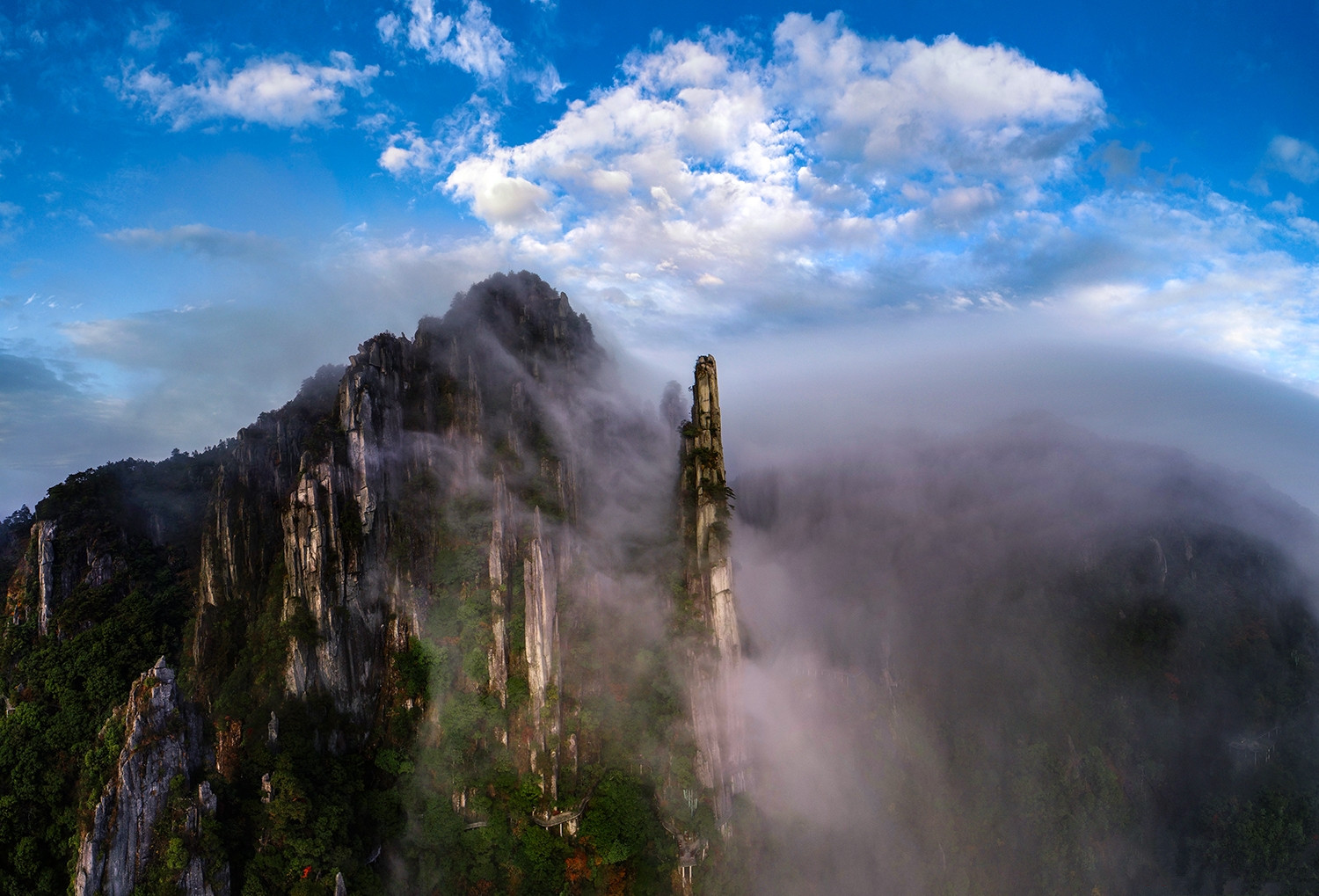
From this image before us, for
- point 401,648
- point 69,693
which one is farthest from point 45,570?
point 401,648

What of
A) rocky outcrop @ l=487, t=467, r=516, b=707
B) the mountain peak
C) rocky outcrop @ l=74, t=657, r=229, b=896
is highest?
the mountain peak

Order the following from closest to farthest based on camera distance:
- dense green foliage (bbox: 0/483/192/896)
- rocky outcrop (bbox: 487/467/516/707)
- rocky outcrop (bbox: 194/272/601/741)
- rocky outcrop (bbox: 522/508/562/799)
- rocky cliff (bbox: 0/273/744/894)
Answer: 1. rocky cliff (bbox: 0/273/744/894)
2. dense green foliage (bbox: 0/483/192/896)
3. rocky outcrop (bbox: 522/508/562/799)
4. rocky outcrop (bbox: 194/272/601/741)
5. rocky outcrop (bbox: 487/467/516/707)

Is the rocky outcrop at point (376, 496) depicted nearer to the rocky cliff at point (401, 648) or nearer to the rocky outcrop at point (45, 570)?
the rocky cliff at point (401, 648)

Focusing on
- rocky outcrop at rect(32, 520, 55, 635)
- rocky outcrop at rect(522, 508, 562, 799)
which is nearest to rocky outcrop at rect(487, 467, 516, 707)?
rocky outcrop at rect(522, 508, 562, 799)

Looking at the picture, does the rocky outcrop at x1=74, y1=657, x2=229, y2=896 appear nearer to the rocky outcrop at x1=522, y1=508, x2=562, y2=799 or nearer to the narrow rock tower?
the rocky outcrop at x1=522, y1=508, x2=562, y2=799

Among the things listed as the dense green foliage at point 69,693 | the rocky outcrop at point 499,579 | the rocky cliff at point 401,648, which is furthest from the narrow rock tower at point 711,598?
the dense green foliage at point 69,693

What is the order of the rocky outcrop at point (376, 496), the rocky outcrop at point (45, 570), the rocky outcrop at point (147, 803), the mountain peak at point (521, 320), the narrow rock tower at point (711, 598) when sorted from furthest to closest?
the mountain peak at point (521, 320) < the rocky outcrop at point (45, 570) < the narrow rock tower at point (711, 598) < the rocky outcrop at point (376, 496) < the rocky outcrop at point (147, 803)

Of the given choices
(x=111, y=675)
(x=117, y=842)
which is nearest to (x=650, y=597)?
(x=117, y=842)
